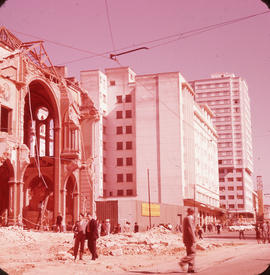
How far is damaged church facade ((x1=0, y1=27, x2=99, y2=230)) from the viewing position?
37.1 meters

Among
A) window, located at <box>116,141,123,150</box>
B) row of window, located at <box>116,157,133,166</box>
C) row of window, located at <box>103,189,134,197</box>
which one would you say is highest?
window, located at <box>116,141,123,150</box>

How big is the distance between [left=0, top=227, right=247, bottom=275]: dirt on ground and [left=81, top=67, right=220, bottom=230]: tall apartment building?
45.9m

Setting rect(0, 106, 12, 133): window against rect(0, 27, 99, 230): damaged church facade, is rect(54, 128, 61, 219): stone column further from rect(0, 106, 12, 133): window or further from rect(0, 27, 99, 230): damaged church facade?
rect(0, 106, 12, 133): window

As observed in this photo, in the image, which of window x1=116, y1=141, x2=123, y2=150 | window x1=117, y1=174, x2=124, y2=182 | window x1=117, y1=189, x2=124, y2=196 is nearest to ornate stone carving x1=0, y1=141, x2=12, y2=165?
window x1=117, y1=189, x2=124, y2=196

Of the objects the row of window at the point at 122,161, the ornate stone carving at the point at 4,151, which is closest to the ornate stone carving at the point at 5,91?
the ornate stone carving at the point at 4,151

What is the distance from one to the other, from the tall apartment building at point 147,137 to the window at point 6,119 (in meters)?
39.2

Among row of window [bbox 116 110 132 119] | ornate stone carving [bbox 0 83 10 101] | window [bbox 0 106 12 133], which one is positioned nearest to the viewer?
ornate stone carving [bbox 0 83 10 101]

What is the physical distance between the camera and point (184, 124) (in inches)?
3209

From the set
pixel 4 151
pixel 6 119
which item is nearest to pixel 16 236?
pixel 4 151

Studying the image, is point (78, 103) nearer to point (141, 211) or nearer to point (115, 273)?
point (141, 211)

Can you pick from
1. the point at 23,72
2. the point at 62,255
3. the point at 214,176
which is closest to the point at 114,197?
the point at 214,176

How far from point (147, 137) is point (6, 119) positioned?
1761 inches

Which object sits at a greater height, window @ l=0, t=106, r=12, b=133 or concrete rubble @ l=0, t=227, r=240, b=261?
window @ l=0, t=106, r=12, b=133

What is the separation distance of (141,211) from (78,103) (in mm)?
15953
